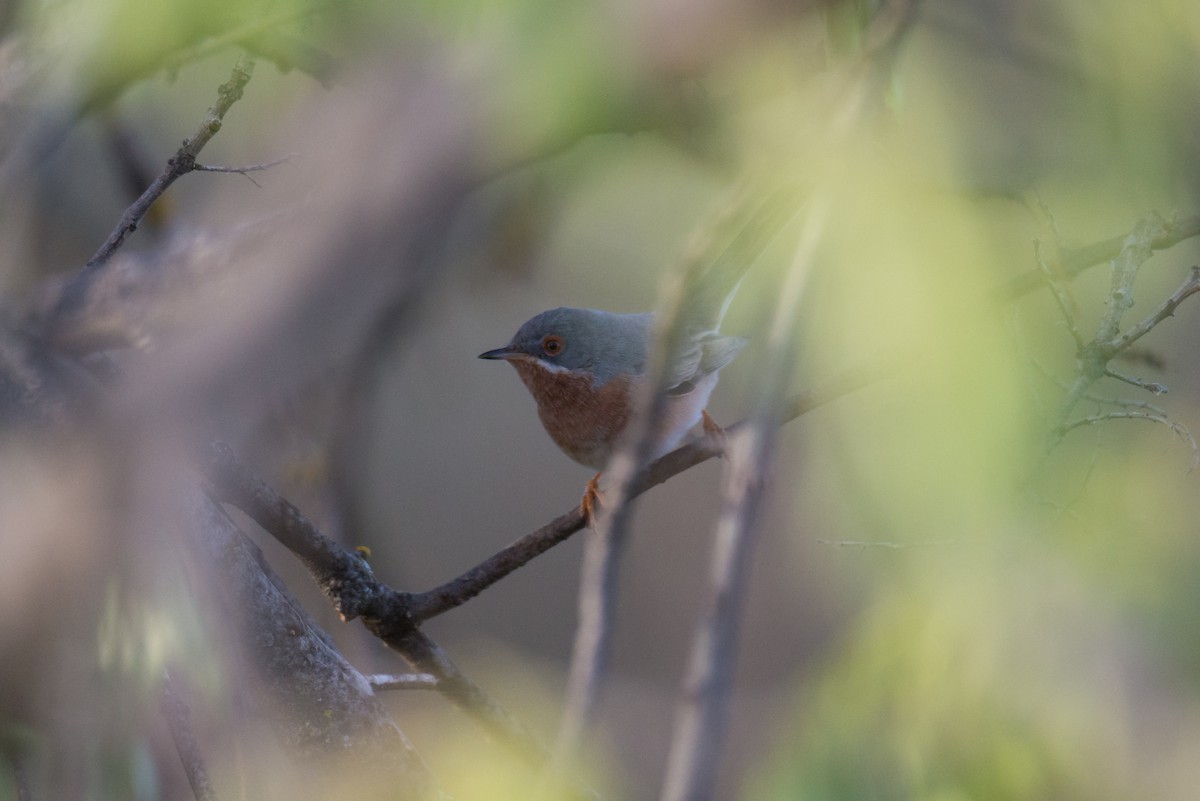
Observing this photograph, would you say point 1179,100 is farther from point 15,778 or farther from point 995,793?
point 15,778

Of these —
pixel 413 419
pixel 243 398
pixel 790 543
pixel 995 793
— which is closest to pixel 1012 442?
pixel 995 793

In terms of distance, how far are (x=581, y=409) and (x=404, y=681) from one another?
25.9 inches

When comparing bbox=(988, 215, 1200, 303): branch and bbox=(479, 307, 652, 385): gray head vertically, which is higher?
bbox=(988, 215, 1200, 303): branch

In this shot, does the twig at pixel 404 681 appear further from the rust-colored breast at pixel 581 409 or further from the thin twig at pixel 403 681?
the rust-colored breast at pixel 581 409

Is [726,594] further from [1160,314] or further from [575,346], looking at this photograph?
[575,346]

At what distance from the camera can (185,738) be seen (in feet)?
2.61

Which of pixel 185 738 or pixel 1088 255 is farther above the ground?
pixel 1088 255

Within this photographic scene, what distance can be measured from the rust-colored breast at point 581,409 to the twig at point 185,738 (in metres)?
0.82

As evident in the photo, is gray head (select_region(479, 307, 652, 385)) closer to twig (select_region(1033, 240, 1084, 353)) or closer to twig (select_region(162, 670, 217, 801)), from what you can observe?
twig (select_region(1033, 240, 1084, 353))

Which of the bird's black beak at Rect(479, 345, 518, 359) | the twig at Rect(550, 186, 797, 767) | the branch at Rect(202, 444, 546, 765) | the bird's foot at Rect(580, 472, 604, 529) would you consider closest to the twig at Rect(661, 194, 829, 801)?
the twig at Rect(550, 186, 797, 767)

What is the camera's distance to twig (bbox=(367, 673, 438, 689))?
1034mm

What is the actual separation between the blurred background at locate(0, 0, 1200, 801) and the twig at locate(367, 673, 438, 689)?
129mm

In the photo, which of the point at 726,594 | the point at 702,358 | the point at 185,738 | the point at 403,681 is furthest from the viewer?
the point at 702,358

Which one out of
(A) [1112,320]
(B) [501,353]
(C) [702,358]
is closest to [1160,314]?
(A) [1112,320]
